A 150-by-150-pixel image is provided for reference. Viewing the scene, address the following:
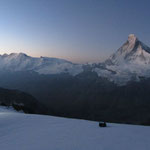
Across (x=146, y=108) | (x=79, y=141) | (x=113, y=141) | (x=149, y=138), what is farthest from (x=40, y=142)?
(x=146, y=108)

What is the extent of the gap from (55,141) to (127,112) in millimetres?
200524

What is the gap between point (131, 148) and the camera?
5.61m

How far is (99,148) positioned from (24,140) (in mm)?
3817

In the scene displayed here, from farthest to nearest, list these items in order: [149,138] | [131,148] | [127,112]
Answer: [127,112]
[149,138]
[131,148]

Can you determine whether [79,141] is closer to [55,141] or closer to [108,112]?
[55,141]

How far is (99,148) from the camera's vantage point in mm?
5617

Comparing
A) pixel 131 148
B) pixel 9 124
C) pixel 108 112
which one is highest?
pixel 131 148

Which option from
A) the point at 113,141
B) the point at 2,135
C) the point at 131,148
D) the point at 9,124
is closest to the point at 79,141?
the point at 113,141

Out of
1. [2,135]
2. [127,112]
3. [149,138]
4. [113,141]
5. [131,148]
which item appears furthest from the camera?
[127,112]

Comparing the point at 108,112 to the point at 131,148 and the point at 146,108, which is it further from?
the point at 131,148


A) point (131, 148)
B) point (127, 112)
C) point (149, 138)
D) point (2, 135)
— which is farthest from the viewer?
point (127, 112)

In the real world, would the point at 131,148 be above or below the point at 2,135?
above

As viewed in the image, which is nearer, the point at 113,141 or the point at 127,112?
the point at 113,141

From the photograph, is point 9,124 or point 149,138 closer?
point 149,138
